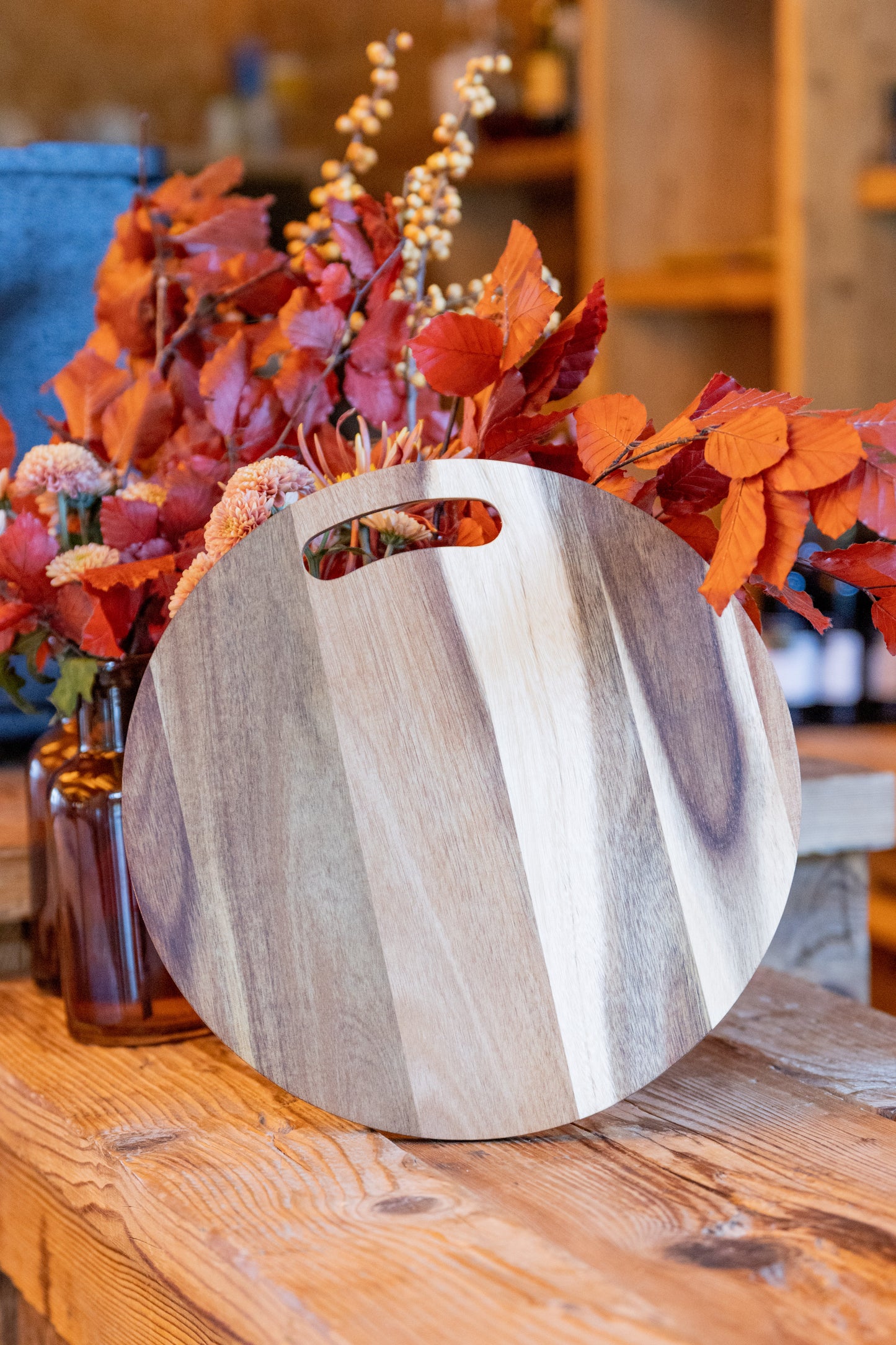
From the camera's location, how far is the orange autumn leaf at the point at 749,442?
543 mm

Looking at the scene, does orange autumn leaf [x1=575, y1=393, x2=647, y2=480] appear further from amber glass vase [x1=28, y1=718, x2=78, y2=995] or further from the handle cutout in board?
amber glass vase [x1=28, y1=718, x2=78, y2=995]

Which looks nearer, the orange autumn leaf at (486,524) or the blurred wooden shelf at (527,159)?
the orange autumn leaf at (486,524)

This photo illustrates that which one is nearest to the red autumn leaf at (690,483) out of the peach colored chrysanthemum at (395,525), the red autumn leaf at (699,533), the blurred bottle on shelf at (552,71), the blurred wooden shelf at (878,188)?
the red autumn leaf at (699,533)

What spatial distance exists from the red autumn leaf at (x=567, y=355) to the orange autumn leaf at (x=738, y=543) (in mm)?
127

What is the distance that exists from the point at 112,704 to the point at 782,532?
0.36 meters

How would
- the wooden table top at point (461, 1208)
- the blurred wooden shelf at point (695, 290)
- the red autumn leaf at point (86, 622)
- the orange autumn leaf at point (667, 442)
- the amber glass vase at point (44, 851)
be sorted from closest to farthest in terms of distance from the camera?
→ the wooden table top at point (461, 1208) → the orange autumn leaf at point (667, 442) → the red autumn leaf at point (86, 622) → the amber glass vase at point (44, 851) → the blurred wooden shelf at point (695, 290)

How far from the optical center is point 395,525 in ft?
2.07

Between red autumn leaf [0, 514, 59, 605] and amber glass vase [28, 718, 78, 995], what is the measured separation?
0.28ft

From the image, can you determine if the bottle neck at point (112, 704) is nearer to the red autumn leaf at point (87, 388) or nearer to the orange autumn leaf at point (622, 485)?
the red autumn leaf at point (87, 388)

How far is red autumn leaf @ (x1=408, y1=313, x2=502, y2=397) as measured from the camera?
2.00 ft

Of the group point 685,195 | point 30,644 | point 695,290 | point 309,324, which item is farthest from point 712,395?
point 685,195

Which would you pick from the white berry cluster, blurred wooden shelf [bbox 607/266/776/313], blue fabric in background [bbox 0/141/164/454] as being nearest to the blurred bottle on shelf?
blurred wooden shelf [bbox 607/266/776/313]

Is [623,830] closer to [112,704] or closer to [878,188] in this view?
[112,704]

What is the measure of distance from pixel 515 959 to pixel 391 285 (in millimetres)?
382
